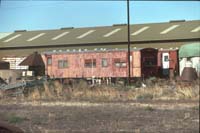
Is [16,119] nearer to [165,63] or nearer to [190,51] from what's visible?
[190,51]

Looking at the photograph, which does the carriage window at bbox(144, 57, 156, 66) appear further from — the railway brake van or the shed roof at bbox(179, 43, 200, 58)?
the shed roof at bbox(179, 43, 200, 58)

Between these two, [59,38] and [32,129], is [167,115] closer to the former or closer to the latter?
[32,129]

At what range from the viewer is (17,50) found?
59.5 meters

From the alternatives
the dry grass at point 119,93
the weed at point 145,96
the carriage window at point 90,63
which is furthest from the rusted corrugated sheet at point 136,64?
the weed at point 145,96

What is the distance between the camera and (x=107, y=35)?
59531mm

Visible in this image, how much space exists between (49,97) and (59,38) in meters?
39.8

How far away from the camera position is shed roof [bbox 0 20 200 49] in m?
55.7

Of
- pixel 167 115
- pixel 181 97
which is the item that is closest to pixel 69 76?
pixel 181 97

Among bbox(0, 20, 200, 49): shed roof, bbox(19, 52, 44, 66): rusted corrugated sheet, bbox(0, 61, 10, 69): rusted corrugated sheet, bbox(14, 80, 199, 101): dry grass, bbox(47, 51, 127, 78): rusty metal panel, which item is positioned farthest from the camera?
bbox(0, 20, 200, 49): shed roof

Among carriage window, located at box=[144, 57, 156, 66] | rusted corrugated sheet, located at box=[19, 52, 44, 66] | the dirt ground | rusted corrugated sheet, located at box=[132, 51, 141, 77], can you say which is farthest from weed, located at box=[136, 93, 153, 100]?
rusted corrugated sheet, located at box=[19, 52, 44, 66]

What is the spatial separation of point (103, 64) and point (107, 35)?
20500 mm

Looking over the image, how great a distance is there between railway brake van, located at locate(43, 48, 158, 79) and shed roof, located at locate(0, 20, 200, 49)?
15258mm

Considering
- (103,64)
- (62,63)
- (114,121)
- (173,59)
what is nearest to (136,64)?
(103,64)

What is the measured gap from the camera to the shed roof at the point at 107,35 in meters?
55.7
